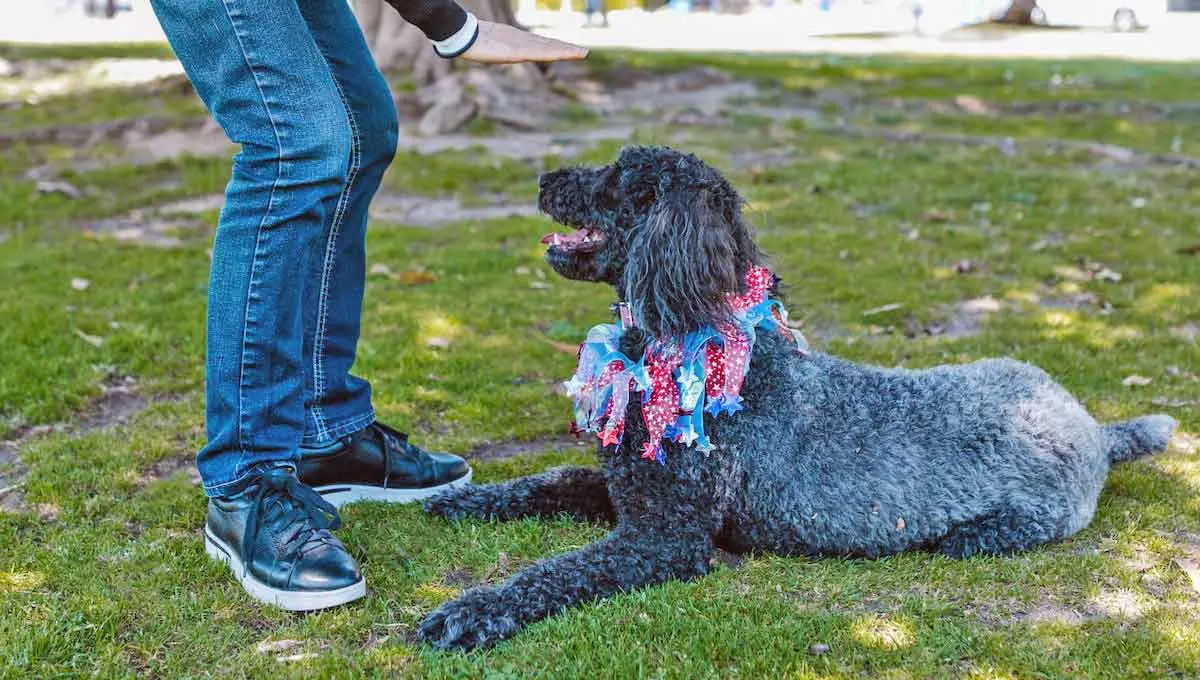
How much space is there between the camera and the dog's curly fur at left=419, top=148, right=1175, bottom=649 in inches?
130

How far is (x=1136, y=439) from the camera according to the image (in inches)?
155

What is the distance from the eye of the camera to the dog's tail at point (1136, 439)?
3.94 metres

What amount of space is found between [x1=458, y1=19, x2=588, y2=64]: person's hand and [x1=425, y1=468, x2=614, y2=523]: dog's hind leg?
141 cm

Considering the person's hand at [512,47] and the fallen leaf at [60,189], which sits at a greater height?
the person's hand at [512,47]

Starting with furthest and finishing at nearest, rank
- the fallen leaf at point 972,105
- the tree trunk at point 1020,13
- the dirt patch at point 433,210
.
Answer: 1. the tree trunk at point 1020,13
2. the fallen leaf at point 972,105
3. the dirt patch at point 433,210

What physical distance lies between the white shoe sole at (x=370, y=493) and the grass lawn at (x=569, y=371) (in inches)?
3.9

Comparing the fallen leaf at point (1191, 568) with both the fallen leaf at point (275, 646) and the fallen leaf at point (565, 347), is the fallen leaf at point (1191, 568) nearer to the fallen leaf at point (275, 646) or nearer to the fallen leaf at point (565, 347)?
the fallen leaf at point (565, 347)

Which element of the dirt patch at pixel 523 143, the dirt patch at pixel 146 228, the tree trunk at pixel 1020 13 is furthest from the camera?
the tree trunk at pixel 1020 13

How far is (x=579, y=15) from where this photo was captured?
4803cm

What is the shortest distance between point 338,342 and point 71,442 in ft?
4.90

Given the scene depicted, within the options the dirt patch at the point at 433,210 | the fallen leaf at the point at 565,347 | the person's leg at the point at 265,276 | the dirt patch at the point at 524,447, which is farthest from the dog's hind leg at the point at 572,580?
the dirt patch at the point at 433,210

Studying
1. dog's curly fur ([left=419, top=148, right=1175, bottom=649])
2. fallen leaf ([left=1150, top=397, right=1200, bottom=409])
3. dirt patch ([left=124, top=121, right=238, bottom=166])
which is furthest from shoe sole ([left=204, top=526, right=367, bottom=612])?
dirt patch ([left=124, top=121, right=238, bottom=166])

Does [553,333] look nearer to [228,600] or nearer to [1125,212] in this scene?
[228,600]

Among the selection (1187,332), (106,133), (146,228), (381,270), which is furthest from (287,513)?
(106,133)
